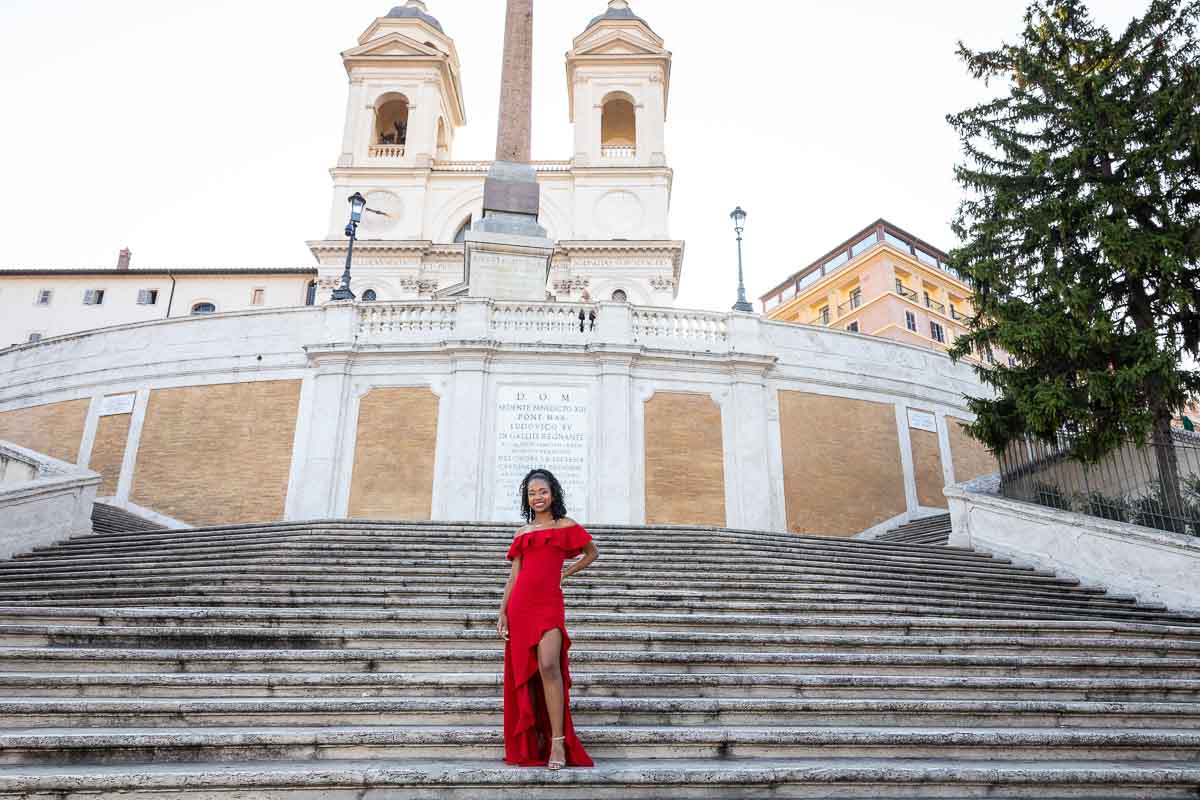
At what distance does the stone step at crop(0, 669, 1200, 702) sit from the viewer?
16.8 ft

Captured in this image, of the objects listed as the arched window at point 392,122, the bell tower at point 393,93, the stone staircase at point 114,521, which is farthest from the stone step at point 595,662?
the arched window at point 392,122

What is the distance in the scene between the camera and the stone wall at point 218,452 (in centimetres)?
1489

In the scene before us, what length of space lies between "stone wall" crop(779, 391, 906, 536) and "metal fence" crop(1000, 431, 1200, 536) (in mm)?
4501

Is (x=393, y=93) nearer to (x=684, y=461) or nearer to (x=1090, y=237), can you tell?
(x=684, y=461)

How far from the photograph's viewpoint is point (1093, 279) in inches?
420

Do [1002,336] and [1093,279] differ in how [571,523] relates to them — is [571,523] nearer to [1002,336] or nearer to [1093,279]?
[1002,336]

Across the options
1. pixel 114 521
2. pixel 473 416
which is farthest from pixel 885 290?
pixel 114 521

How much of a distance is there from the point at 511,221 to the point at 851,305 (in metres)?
36.1

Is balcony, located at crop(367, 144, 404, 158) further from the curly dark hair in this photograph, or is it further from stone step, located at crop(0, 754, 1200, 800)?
stone step, located at crop(0, 754, 1200, 800)

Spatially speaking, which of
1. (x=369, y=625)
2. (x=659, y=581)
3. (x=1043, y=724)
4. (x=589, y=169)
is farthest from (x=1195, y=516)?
(x=589, y=169)

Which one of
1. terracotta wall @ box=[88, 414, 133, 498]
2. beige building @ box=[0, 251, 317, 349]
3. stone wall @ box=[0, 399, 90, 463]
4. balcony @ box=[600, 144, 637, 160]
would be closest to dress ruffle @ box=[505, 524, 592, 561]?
terracotta wall @ box=[88, 414, 133, 498]

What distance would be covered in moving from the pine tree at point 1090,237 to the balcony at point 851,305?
37983 millimetres

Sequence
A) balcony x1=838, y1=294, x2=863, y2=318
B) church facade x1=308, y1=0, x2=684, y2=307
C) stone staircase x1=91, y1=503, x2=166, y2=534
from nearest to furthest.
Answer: stone staircase x1=91, y1=503, x2=166, y2=534, church facade x1=308, y1=0, x2=684, y2=307, balcony x1=838, y1=294, x2=863, y2=318

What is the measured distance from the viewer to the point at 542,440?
1473 cm
